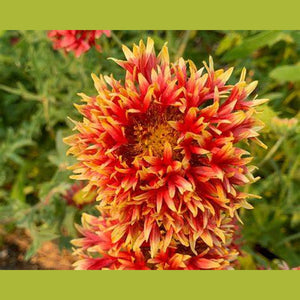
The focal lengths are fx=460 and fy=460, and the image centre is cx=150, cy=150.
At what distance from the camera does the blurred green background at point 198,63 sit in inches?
36.9

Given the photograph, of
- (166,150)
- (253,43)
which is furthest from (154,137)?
(253,43)

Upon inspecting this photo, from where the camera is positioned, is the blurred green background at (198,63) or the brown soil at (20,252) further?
the brown soil at (20,252)

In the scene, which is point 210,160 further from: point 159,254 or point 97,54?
point 97,54

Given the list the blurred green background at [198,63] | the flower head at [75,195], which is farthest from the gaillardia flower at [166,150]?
the flower head at [75,195]

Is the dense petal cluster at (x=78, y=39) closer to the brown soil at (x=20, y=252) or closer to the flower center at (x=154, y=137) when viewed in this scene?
the flower center at (x=154, y=137)

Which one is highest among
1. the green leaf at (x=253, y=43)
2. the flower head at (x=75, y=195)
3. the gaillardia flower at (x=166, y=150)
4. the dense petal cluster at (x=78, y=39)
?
the green leaf at (x=253, y=43)

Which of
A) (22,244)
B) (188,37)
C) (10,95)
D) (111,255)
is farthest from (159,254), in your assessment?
(10,95)

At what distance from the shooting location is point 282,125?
2.84 ft

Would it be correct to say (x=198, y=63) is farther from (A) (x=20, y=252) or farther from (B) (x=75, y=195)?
(A) (x=20, y=252)

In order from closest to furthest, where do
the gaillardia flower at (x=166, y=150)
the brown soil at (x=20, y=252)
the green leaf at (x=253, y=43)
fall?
the gaillardia flower at (x=166, y=150)
the green leaf at (x=253, y=43)
the brown soil at (x=20, y=252)

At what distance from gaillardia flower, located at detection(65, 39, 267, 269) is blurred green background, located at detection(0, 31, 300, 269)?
0.56 ft

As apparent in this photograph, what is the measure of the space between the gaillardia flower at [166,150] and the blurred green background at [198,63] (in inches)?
6.7

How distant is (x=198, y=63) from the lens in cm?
76

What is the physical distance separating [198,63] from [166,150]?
0.23 m
